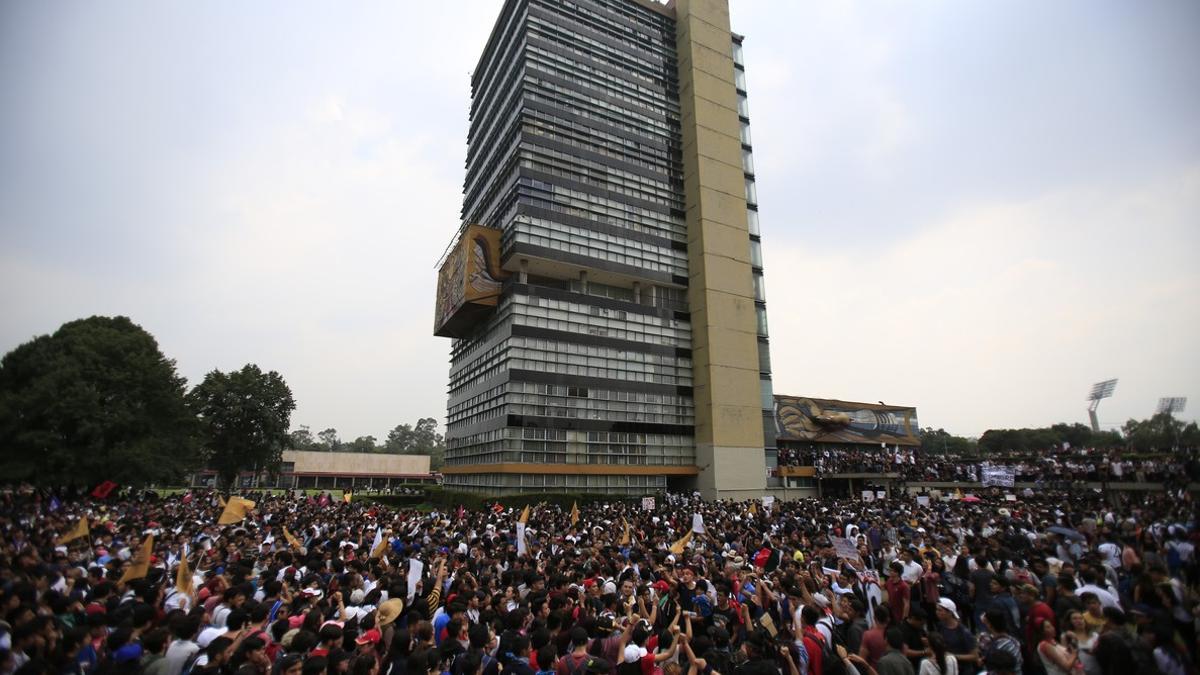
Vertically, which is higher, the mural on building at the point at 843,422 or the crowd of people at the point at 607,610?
the mural on building at the point at 843,422

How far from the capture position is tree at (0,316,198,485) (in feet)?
117

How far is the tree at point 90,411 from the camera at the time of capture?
3556 centimetres

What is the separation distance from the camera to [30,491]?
33625 millimetres

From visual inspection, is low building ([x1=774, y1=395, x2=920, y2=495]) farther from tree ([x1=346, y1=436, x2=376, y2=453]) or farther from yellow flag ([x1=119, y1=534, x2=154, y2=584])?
tree ([x1=346, y1=436, x2=376, y2=453])

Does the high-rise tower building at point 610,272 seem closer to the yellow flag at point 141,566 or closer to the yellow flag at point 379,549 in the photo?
the yellow flag at point 379,549

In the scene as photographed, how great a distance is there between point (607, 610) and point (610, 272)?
128 ft

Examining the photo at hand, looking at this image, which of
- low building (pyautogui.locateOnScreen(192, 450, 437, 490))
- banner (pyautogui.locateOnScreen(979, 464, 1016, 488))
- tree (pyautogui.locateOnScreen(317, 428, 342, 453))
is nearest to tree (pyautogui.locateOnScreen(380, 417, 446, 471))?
tree (pyautogui.locateOnScreen(317, 428, 342, 453))

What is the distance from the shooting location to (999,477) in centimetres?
3506

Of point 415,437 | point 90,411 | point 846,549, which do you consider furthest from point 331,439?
point 846,549

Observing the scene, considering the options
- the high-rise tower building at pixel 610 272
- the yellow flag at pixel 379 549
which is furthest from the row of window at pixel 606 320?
the yellow flag at pixel 379 549

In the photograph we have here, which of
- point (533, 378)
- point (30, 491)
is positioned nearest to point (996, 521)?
point (533, 378)

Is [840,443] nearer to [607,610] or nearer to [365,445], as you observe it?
[607,610]

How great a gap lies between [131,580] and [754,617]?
1118 cm

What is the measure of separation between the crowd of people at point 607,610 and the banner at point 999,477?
23.1 metres
